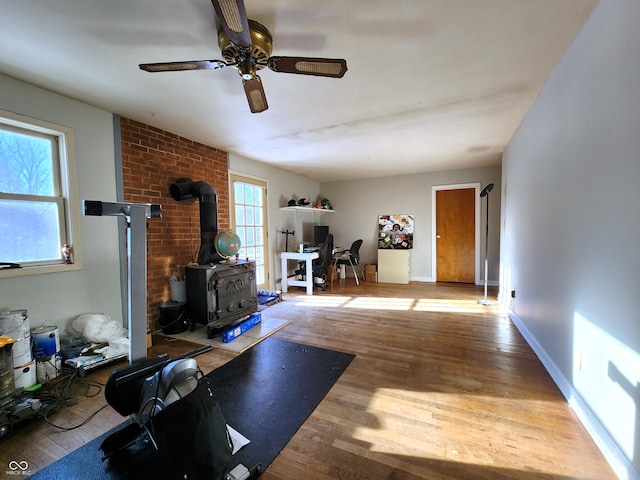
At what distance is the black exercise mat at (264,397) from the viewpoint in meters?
1.32

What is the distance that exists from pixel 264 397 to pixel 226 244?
5.88 ft

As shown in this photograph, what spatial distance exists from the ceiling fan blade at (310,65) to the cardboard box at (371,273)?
A: 464cm

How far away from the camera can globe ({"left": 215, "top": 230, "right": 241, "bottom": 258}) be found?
3.08 meters

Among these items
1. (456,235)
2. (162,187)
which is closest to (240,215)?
(162,187)

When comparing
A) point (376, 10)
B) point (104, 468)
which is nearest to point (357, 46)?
point (376, 10)

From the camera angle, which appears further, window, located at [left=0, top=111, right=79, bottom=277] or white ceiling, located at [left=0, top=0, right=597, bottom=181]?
window, located at [left=0, top=111, right=79, bottom=277]

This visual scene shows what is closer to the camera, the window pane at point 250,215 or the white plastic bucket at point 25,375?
the white plastic bucket at point 25,375

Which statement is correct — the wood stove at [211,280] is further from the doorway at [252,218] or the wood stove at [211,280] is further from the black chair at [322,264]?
the black chair at [322,264]

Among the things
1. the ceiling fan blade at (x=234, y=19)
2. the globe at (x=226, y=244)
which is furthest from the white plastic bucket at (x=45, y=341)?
the ceiling fan blade at (x=234, y=19)

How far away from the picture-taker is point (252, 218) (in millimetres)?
4422

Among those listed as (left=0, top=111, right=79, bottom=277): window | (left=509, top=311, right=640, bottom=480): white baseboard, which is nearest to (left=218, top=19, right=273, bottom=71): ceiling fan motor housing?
(left=0, top=111, right=79, bottom=277): window

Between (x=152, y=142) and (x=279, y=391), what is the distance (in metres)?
2.90

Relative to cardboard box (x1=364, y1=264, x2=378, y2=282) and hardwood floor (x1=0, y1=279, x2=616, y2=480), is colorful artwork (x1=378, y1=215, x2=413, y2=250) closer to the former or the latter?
cardboard box (x1=364, y1=264, x2=378, y2=282)

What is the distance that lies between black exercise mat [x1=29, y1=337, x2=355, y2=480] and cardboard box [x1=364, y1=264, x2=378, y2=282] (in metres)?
3.43
